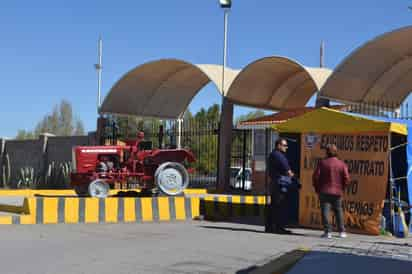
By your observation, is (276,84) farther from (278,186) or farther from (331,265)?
(331,265)

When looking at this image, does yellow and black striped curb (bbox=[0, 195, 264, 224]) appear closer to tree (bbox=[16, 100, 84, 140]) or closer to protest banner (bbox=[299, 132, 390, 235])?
protest banner (bbox=[299, 132, 390, 235])

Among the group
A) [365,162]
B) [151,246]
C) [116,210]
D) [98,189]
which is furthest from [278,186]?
[98,189]

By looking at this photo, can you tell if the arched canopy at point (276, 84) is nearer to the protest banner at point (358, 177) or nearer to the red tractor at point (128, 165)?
the red tractor at point (128, 165)

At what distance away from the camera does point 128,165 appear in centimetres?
1800

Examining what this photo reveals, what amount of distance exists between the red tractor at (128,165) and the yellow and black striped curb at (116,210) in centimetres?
270

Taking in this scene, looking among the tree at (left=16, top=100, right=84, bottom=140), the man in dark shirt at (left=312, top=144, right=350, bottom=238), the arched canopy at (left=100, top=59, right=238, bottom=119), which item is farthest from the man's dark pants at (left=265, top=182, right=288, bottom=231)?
the tree at (left=16, top=100, right=84, bottom=140)

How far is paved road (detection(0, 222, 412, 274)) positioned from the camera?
8203mm

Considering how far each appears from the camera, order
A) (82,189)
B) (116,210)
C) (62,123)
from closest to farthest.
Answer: (116,210) < (82,189) < (62,123)

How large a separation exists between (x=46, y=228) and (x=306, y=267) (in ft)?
21.3

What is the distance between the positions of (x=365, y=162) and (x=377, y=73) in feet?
31.8

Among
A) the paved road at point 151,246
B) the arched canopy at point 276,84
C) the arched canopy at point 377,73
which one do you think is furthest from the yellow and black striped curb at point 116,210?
the arched canopy at point 276,84

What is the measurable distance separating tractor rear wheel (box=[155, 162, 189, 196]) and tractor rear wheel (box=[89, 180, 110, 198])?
1.41 metres

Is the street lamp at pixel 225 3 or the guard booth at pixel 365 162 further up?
the street lamp at pixel 225 3

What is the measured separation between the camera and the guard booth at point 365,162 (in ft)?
37.8
